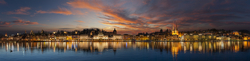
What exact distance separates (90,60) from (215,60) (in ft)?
44.6

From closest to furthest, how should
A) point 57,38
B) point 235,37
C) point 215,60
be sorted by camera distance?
1. point 215,60
2. point 57,38
3. point 235,37

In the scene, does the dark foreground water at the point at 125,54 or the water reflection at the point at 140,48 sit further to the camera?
the water reflection at the point at 140,48

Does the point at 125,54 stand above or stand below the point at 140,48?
above

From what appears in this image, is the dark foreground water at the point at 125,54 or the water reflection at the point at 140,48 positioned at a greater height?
the dark foreground water at the point at 125,54

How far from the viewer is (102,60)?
891 inches

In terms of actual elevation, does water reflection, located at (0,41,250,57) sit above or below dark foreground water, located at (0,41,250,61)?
below

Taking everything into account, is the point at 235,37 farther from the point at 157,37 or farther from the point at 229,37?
the point at 157,37

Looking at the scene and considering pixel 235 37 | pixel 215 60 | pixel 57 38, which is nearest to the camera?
pixel 215 60

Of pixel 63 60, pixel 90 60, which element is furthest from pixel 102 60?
pixel 63 60

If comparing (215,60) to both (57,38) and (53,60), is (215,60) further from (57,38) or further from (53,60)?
(57,38)

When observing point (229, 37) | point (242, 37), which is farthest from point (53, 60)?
point (242, 37)

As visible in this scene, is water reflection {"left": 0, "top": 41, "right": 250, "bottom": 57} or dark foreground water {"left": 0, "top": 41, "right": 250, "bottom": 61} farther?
water reflection {"left": 0, "top": 41, "right": 250, "bottom": 57}

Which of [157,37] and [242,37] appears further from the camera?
[242,37]

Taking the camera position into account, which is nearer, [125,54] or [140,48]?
[125,54]
